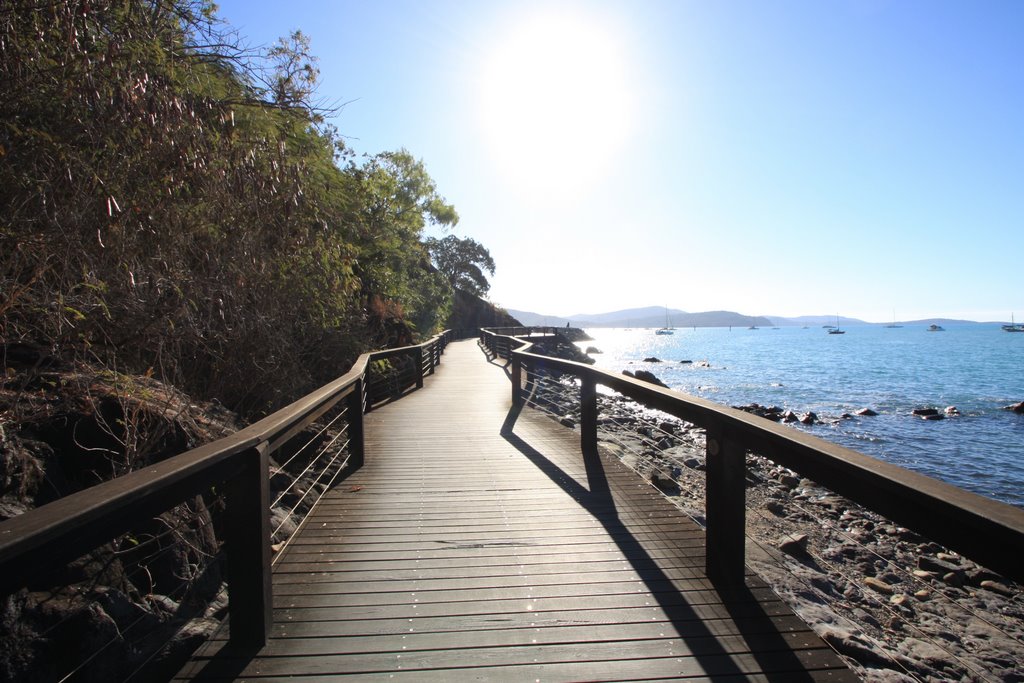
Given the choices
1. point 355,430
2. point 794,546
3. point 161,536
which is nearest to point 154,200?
point 355,430

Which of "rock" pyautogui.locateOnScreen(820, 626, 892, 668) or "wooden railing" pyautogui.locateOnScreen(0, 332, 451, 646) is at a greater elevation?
"wooden railing" pyautogui.locateOnScreen(0, 332, 451, 646)

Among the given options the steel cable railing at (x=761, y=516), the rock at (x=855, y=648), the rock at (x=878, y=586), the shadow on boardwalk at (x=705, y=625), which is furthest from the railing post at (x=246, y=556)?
the rock at (x=878, y=586)

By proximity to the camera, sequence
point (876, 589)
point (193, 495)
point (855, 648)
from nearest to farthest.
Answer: point (193, 495) → point (855, 648) → point (876, 589)

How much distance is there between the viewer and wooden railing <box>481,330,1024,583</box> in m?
→ 1.35

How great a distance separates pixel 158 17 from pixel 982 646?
9.13m

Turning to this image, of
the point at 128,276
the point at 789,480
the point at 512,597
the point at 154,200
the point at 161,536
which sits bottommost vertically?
the point at 789,480

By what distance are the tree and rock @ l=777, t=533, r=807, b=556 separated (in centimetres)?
4499

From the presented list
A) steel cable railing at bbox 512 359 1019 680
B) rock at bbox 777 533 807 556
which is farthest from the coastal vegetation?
rock at bbox 777 533 807 556

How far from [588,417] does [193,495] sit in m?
4.09

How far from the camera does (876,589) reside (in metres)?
5.45

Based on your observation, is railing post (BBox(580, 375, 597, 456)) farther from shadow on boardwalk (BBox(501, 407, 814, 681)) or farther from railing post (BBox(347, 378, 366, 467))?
railing post (BBox(347, 378, 366, 467))

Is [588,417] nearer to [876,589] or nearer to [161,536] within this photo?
[876,589]

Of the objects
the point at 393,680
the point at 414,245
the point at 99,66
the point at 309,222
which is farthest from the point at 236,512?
the point at 414,245

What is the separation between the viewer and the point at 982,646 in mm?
4648
